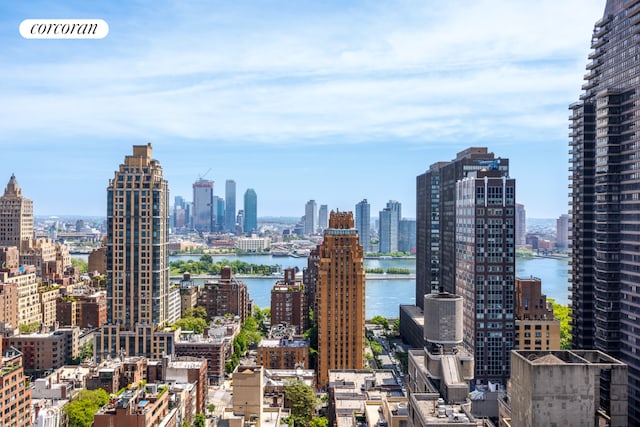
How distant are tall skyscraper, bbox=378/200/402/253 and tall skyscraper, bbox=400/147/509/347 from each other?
280 feet

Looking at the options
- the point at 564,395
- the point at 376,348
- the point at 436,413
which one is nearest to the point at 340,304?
the point at 376,348

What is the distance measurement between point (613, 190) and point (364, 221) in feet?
396

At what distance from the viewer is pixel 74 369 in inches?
1227

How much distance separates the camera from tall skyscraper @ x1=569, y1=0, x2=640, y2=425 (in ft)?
71.7

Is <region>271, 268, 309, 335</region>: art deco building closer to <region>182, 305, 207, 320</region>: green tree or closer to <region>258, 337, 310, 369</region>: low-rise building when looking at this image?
<region>182, 305, 207, 320</region>: green tree

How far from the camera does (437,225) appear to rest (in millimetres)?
45031

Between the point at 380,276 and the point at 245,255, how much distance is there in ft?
176

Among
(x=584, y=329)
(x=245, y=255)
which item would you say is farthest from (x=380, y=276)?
(x=584, y=329)

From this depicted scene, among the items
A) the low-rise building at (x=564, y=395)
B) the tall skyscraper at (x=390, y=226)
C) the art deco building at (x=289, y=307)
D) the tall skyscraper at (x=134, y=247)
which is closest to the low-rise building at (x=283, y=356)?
the tall skyscraper at (x=134, y=247)

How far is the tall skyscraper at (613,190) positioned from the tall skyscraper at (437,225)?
22.3 ft

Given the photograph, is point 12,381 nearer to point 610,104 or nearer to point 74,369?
point 74,369

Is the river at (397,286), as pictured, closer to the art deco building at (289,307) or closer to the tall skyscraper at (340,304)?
the art deco building at (289,307)

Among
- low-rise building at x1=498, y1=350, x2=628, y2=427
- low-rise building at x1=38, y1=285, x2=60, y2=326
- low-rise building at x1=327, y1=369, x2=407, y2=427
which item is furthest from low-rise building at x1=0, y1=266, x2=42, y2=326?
low-rise building at x1=498, y1=350, x2=628, y2=427

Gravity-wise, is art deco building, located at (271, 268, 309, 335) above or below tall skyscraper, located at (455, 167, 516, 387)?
below
